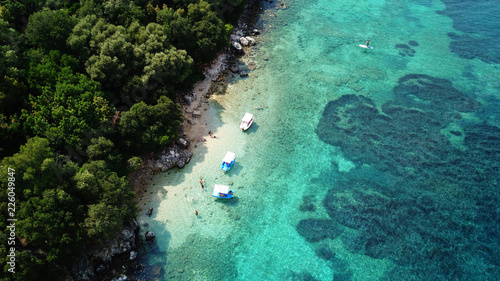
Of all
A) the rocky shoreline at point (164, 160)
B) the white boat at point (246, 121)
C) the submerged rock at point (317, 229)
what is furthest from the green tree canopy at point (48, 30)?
the submerged rock at point (317, 229)

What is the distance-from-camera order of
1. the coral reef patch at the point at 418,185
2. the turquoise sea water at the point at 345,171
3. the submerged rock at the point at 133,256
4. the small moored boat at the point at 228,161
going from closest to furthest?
the submerged rock at the point at 133,256 → the turquoise sea water at the point at 345,171 → the coral reef patch at the point at 418,185 → the small moored boat at the point at 228,161

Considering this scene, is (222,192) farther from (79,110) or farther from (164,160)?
(79,110)

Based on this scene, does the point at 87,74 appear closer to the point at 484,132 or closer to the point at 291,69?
the point at 291,69

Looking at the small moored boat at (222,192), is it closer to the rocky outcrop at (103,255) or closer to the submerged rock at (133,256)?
the rocky outcrop at (103,255)

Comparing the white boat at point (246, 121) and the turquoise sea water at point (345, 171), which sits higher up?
the white boat at point (246, 121)

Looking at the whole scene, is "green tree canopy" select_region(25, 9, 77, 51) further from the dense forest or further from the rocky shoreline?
the rocky shoreline

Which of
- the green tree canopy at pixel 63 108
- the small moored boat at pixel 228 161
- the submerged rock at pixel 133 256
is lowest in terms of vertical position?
the submerged rock at pixel 133 256
